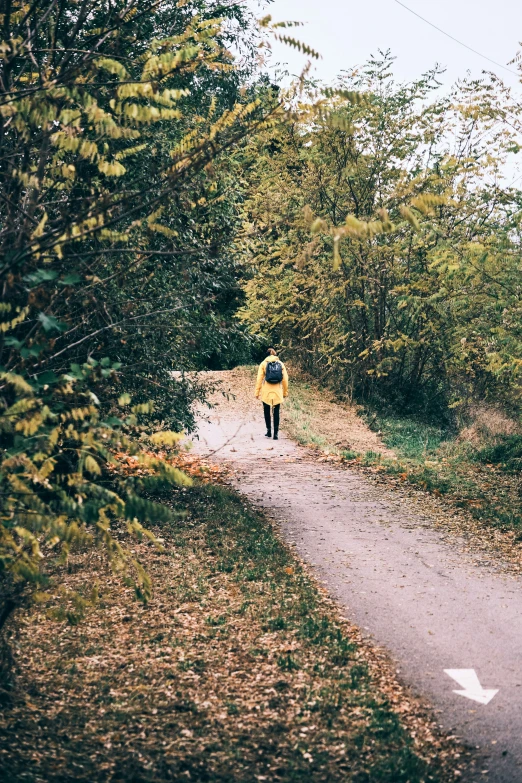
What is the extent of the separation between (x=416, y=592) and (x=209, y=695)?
308cm

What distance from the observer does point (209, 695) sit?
18.9ft

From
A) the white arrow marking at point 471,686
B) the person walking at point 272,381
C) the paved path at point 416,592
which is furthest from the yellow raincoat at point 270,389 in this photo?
the white arrow marking at point 471,686

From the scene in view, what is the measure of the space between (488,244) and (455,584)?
18.1 feet

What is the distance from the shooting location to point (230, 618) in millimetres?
7234

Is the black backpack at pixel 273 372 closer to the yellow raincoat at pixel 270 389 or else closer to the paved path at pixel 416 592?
the yellow raincoat at pixel 270 389

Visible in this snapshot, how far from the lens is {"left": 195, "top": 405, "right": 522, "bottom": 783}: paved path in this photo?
5.61 m

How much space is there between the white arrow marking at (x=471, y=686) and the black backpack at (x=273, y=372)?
36.4ft

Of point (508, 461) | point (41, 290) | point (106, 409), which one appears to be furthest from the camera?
point (508, 461)

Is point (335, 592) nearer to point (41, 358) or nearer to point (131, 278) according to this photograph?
point (131, 278)

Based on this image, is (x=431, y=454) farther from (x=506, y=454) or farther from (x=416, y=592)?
(x=416, y=592)

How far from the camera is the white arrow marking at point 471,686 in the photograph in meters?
5.84

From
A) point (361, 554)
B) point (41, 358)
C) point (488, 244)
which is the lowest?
point (361, 554)

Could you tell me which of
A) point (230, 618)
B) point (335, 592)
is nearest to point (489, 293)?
point (335, 592)

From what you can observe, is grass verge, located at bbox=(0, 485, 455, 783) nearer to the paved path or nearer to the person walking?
the paved path
